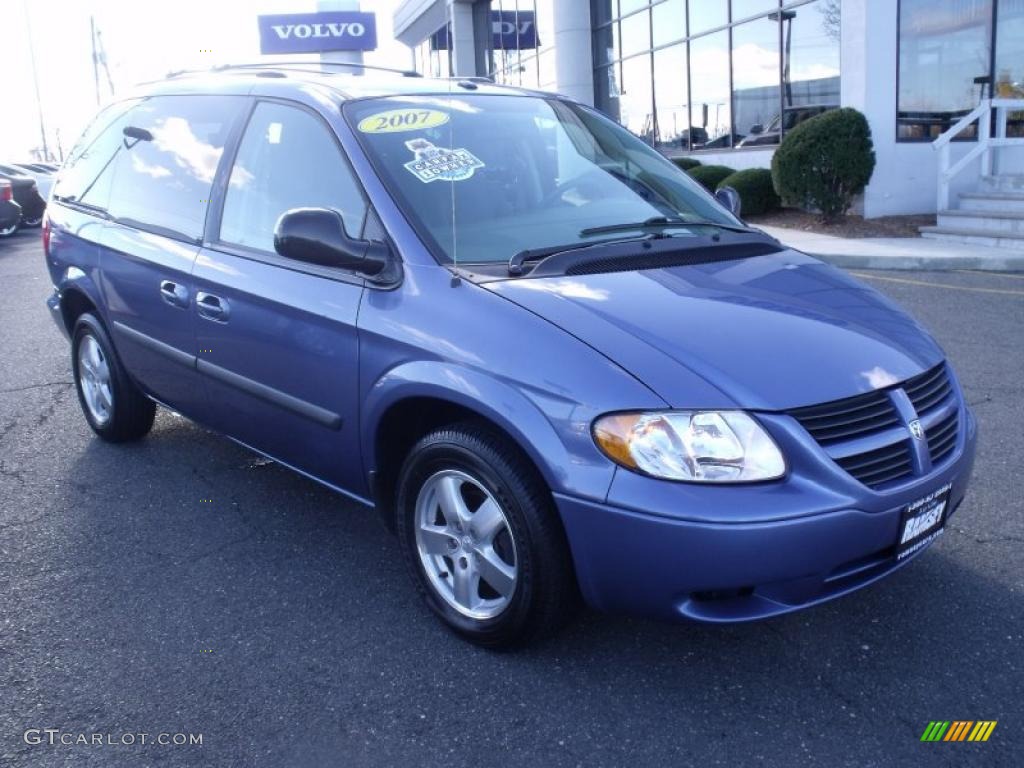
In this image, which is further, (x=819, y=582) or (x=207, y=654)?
(x=207, y=654)

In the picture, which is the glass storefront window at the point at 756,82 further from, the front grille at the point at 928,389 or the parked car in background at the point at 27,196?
the parked car in background at the point at 27,196

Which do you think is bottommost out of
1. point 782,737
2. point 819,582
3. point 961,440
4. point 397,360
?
point 782,737

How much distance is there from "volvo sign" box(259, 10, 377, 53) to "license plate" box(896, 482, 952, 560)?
36470 millimetres

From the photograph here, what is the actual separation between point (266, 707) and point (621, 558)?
3.73 feet

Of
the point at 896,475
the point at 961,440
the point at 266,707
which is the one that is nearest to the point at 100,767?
the point at 266,707

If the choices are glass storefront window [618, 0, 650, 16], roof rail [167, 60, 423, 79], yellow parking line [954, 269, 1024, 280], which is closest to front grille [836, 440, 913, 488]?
roof rail [167, 60, 423, 79]

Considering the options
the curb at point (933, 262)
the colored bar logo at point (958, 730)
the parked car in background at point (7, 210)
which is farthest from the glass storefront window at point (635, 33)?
the colored bar logo at point (958, 730)

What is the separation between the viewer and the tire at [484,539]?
291cm

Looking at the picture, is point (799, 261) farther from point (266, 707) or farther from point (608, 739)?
point (266, 707)

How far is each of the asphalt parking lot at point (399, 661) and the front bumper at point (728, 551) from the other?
338 mm

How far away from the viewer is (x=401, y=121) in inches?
151

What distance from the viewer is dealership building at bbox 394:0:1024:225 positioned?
14219mm

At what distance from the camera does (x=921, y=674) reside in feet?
9.86

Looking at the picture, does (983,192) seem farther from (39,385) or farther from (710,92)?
(39,385)
